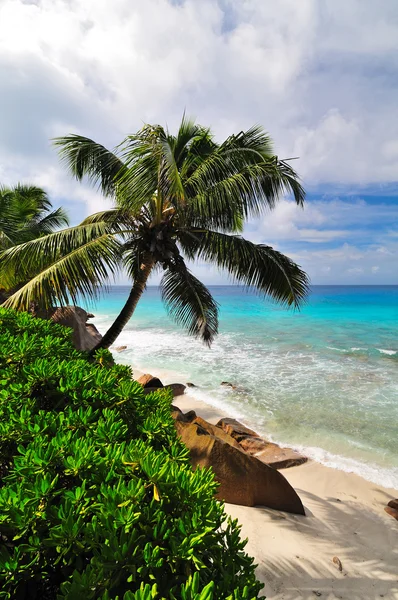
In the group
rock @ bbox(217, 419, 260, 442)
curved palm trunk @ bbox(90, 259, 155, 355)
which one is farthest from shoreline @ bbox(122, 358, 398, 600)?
curved palm trunk @ bbox(90, 259, 155, 355)

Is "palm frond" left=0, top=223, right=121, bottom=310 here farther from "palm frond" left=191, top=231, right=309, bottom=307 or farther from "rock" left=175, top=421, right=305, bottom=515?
"rock" left=175, top=421, right=305, bottom=515

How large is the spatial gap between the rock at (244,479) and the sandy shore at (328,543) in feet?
0.46

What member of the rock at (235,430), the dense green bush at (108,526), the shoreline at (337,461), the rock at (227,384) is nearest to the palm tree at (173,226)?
the rock at (235,430)

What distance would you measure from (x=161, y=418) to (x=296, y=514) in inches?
158

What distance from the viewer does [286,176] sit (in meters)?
6.46

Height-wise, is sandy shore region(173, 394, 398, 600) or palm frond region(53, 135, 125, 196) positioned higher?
palm frond region(53, 135, 125, 196)

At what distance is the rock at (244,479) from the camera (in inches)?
183

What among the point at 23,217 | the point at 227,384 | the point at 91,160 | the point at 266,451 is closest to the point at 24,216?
the point at 23,217

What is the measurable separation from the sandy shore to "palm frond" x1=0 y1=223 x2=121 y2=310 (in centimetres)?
452

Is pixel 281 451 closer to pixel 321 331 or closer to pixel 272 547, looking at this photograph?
pixel 272 547

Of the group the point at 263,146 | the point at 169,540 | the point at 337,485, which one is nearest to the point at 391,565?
the point at 337,485

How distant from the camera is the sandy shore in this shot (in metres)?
3.36

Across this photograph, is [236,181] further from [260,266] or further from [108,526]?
[108,526]

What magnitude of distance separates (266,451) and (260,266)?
424cm
